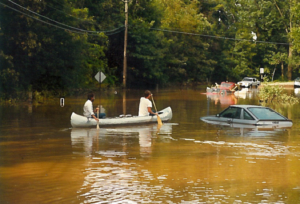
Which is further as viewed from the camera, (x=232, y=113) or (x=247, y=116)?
(x=232, y=113)

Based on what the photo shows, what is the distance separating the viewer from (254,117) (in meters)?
24.4

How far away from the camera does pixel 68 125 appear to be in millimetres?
26656

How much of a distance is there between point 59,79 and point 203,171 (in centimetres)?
3892

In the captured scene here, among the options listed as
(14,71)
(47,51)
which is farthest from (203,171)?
(47,51)

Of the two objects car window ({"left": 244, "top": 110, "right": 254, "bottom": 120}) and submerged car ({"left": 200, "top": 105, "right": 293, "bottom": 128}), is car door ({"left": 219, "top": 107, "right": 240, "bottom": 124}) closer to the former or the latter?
submerged car ({"left": 200, "top": 105, "right": 293, "bottom": 128})

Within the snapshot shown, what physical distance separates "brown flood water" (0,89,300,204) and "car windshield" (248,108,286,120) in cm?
76

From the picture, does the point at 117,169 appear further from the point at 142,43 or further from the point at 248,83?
the point at 248,83

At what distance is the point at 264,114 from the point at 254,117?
0.76 metres

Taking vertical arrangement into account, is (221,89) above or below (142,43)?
below

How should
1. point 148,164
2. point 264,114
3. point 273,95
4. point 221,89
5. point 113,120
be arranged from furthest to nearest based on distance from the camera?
point 221,89, point 273,95, point 113,120, point 264,114, point 148,164

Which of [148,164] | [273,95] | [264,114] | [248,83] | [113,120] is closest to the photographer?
[148,164]

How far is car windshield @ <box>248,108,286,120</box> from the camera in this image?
24.6 meters

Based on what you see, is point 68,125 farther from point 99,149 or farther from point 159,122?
point 99,149

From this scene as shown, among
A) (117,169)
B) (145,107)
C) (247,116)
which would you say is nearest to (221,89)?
(145,107)
